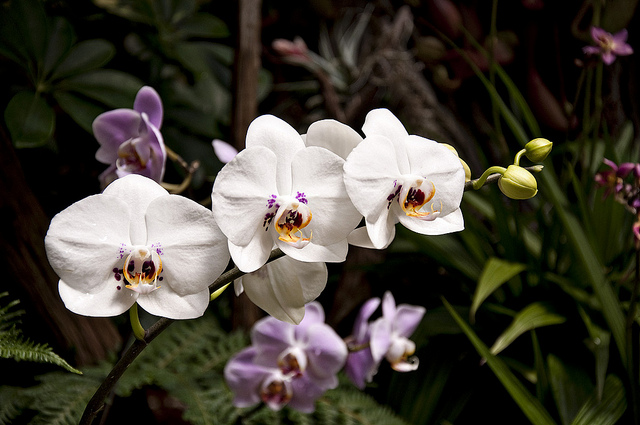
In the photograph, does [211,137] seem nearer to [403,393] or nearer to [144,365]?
[144,365]

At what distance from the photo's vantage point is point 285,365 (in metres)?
0.73

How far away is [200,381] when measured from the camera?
0.78 meters

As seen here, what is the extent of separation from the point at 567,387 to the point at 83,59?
3.12 ft

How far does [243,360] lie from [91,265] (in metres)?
0.46

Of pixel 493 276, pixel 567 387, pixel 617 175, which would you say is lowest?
pixel 567 387

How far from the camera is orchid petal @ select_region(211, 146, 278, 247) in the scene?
317 mm

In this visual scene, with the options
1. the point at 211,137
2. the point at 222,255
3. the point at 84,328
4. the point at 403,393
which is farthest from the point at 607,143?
the point at 84,328

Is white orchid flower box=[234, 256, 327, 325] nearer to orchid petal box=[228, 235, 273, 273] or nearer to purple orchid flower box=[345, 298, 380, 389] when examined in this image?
orchid petal box=[228, 235, 273, 273]

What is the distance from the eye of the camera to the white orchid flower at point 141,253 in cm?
33

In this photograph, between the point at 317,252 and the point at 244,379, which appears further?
the point at 244,379

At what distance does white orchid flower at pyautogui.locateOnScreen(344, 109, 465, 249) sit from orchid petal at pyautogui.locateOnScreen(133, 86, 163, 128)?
286 mm

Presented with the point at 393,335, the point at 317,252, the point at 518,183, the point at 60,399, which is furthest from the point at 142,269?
the point at 393,335

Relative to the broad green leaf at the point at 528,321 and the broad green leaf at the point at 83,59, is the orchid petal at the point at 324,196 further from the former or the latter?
the broad green leaf at the point at 83,59

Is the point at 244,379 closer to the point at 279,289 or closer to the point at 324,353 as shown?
the point at 324,353
